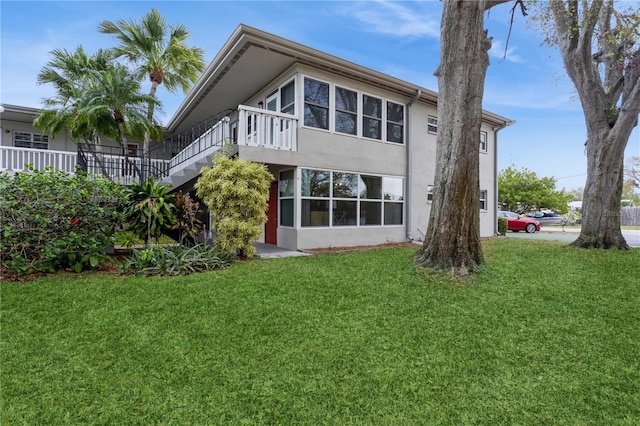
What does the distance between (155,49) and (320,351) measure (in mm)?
15720

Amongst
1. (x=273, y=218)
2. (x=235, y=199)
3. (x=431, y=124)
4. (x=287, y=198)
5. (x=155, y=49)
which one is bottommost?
(x=273, y=218)

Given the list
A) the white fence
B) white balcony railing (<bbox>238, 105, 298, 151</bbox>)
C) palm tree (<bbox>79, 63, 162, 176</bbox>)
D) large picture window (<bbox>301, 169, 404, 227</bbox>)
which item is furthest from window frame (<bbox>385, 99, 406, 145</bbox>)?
the white fence

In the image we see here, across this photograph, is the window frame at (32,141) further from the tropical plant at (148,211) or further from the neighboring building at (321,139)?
the tropical plant at (148,211)

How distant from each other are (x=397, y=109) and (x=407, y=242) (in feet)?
15.4

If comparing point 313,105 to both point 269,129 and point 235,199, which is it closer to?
point 269,129

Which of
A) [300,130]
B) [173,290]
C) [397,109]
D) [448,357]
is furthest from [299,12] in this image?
[448,357]

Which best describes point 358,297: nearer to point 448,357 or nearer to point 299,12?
point 448,357

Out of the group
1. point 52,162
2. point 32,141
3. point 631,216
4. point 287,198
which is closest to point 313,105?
point 287,198

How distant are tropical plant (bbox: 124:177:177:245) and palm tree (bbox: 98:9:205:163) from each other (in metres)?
7.07

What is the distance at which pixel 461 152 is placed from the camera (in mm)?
5844

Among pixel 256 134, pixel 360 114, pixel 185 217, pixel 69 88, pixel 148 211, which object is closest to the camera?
pixel 148 211

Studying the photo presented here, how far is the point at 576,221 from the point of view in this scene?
28219 mm

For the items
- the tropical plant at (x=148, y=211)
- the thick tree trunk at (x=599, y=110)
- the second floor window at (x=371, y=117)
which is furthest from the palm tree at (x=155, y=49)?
the thick tree trunk at (x=599, y=110)

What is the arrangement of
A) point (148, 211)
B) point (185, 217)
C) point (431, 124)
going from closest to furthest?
point (148, 211) < point (185, 217) < point (431, 124)
